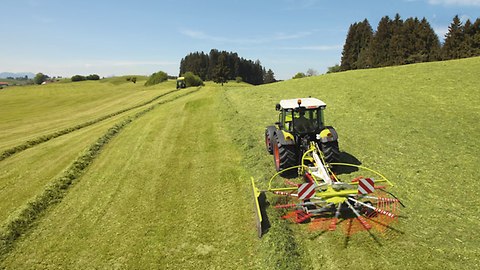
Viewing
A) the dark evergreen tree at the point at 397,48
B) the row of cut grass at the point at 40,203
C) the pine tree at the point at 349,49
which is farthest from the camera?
the pine tree at the point at 349,49

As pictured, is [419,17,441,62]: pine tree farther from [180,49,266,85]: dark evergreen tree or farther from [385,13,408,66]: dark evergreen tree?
[180,49,266,85]: dark evergreen tree

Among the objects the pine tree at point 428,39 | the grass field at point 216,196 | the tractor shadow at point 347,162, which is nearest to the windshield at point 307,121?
the tractor shadow at point 347,162

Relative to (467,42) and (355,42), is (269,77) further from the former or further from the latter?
(467,42)

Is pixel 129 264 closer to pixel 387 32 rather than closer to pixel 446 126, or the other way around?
pixel 446 126

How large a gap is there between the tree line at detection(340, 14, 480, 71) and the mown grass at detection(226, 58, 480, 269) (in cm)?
3128

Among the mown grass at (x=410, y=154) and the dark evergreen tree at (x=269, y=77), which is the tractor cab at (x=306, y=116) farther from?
the dark evergreen tree at (x=269, y=77)

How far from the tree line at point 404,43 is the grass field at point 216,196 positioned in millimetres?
42950

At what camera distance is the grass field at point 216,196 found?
21.0 ft

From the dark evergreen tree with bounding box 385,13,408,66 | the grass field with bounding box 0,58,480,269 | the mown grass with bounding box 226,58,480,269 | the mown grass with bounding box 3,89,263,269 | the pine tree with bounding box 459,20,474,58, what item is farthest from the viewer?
the dark evergreen tree with bounding box 385,13,408,66

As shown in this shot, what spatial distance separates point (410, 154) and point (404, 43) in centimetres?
6179

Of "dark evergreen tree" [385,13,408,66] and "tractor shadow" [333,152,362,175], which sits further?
"dark evergreen tree" [385,13,408,66]

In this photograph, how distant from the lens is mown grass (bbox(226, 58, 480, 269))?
20.1ft

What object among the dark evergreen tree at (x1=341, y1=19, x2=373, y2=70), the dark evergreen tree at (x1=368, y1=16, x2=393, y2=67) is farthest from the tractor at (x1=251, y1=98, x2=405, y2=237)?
the dark evergreen tree at (x1=341, y1=19, x2=373, y2=70)

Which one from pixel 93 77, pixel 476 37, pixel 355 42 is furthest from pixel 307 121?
pixel 93 77
